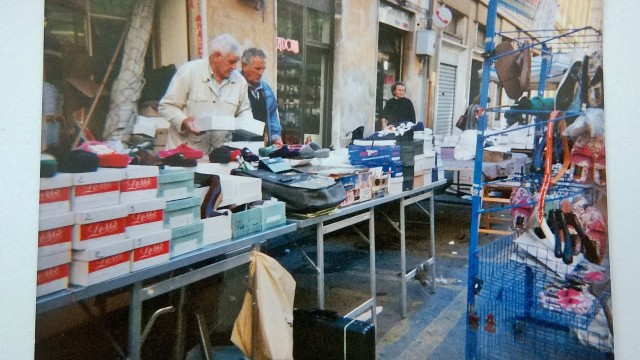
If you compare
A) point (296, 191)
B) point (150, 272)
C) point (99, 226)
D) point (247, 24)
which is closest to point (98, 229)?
point (99, 226)

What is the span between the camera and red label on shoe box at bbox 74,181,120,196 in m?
1.22

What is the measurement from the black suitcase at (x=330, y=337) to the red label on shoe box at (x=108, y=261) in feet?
2.61

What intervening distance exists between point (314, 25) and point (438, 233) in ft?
7.40

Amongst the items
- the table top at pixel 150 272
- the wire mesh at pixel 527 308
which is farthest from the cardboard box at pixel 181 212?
the wire mesh at pixel 527 308

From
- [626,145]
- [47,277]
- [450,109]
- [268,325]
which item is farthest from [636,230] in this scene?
[47,277]

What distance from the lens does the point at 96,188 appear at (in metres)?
1.26

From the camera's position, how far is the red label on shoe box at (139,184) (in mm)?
1343

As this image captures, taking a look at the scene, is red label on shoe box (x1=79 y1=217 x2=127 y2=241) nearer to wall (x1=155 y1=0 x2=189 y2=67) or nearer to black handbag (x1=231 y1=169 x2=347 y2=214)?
wall (x1=155 y1=0 x2=189 y2=67)

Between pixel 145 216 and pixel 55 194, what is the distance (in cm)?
29

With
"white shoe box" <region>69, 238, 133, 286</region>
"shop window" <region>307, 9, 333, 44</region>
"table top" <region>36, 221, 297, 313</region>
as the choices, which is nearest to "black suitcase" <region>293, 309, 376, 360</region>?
"table top" <region>36, 221, 297, 313</region>

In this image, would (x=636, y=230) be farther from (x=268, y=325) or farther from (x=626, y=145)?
(x=268, y=325)

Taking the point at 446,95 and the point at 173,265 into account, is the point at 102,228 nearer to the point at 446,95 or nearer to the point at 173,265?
the point at 173,265

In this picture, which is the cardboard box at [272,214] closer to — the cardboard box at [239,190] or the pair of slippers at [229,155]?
the cardboard box at [239,190]

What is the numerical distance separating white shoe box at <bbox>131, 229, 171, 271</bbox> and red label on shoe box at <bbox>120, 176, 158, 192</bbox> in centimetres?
14
